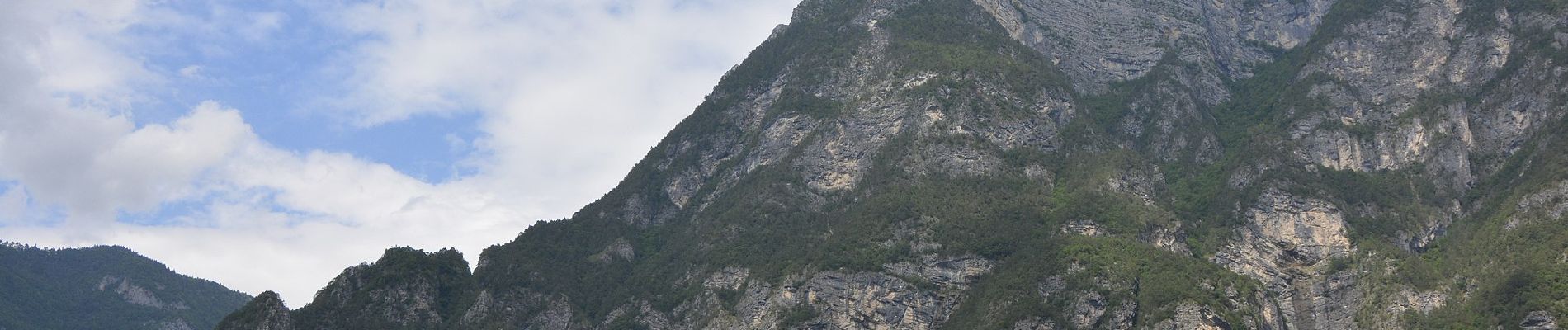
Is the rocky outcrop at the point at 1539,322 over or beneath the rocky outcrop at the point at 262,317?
beneath

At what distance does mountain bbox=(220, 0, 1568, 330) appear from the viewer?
15212cm

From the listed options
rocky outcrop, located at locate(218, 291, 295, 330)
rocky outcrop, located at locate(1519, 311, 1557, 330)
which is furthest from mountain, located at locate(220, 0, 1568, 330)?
rocky outcrop, located at locate(218, 291, 295, 330)

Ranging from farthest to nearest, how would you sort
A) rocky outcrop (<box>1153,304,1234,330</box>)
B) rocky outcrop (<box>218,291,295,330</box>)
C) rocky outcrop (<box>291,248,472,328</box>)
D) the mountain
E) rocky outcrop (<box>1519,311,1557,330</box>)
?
rocky outcrop (<box>291,248,472,328</box>) < rocky outcrop (<box>218,291,295,330</box>) < the mountain < rocky outcrop (<box>1153,304,1234,330</box>) < rocky outcrop (<box>1519,311,1557,330</box>)

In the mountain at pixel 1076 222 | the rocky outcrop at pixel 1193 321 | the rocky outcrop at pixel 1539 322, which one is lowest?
the rocky outcrop at pixel 1539 322

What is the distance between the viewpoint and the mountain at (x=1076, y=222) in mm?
152125

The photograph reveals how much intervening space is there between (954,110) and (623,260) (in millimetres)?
44345

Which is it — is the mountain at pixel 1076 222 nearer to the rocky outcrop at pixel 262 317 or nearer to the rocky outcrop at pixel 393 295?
the rocky outcrop at pixel 393 295

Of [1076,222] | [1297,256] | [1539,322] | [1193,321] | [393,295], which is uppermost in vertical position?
[393,295]

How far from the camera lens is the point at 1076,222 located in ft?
545

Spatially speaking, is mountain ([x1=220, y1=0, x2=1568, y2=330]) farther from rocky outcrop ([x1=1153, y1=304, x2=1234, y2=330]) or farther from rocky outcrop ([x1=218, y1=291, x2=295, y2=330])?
rocky outcrop ([x1=218, y1=291, x2=295, y2=330])

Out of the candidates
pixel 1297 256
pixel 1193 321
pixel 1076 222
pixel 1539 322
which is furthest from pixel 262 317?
pixel 1539 322

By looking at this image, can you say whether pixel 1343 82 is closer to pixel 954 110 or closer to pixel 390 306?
pixel 954 110

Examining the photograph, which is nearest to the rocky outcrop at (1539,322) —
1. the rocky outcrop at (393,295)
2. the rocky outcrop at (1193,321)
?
the rocky outcrop at (1193,321)

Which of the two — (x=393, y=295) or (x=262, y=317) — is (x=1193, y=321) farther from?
(x=262, y=317)
